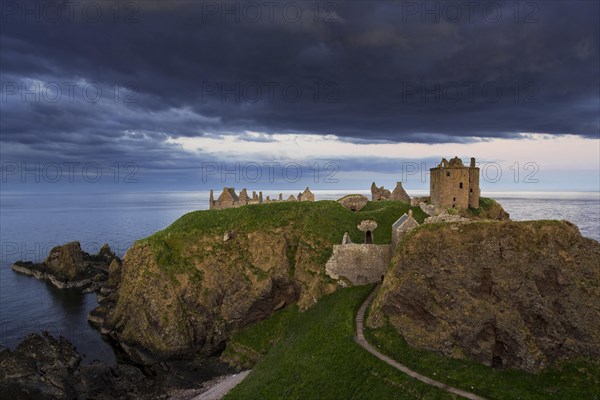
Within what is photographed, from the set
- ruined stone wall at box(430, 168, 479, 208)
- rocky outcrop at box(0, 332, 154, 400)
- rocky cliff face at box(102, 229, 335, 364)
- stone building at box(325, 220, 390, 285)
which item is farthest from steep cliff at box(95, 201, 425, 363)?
ruined stone wall at box(430, 168, 479, 208)

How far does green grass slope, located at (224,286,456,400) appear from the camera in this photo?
27.5 meters

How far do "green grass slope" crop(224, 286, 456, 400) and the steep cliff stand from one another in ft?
14.3

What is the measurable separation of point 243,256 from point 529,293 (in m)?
33.1

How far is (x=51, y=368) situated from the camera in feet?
139

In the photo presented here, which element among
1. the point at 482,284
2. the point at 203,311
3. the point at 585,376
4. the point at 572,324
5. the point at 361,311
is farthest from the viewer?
the point at 203,311

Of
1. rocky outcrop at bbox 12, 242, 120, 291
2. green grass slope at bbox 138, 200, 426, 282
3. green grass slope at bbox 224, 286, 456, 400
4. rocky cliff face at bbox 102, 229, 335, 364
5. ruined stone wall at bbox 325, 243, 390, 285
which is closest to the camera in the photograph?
green grass slope at bbox 224, 286, 456, 400

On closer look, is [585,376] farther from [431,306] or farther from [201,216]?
[201,216]

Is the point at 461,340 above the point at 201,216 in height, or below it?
below

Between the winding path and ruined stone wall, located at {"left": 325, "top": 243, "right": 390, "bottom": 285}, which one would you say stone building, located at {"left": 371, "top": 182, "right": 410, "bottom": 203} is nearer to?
ruined stone wall, located at {"left": 325, "top": 243, "right": 390, "bottom": 285}

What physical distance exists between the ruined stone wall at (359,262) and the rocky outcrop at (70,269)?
53035 mm

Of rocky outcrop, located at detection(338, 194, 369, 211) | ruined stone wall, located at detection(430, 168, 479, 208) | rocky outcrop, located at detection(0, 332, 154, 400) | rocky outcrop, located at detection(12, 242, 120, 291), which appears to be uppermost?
ruined stone wall, located at detection(430, 168, 479, 208)

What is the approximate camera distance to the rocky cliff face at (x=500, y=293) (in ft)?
94.7

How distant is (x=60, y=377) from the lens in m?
40.8

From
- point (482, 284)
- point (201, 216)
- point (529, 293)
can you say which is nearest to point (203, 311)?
point (201, 216)
